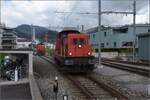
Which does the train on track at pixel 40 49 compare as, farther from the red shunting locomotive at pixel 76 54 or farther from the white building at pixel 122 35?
the red shunting locomotive at pixel 76 54

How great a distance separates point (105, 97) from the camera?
16.5m

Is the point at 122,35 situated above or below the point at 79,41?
above

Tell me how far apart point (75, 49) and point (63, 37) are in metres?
2.54

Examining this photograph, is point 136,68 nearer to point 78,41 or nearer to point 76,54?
point 78,41

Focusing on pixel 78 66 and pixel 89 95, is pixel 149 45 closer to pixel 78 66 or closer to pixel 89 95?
pixel 78 66

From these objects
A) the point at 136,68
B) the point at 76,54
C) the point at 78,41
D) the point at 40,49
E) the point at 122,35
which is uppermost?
the point at 122,35

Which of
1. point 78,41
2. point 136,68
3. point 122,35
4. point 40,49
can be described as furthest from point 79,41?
point 122,35

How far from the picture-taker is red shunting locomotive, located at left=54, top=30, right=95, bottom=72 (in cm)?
2812

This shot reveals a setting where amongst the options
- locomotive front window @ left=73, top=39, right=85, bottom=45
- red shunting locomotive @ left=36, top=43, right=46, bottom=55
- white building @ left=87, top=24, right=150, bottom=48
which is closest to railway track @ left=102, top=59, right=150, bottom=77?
locomotive front window @ left=73, top=39, right=85, bottom=45

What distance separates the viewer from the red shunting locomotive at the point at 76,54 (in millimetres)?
28125

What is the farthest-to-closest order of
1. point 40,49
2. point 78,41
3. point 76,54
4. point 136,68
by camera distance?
point 40,49
point 136,68
point 78,41
point 76,54

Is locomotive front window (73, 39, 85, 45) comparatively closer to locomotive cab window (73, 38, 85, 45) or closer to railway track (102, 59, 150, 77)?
locomotive cab window (73, 38, 85, 45)

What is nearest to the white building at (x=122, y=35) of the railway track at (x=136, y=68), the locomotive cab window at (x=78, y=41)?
the railway track at (x=136, y=68)

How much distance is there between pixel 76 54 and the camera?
95.5ft
